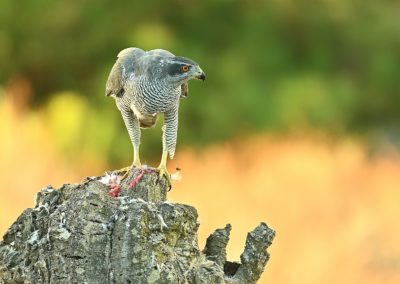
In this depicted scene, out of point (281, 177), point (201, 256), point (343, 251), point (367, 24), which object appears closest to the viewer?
point (201, 256)

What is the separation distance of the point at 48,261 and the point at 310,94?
6.67 meters

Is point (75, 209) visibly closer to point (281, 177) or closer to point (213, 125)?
point (281, 177)

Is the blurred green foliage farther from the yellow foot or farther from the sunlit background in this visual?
the yellow foot

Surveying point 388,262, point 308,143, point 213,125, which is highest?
point 213,125

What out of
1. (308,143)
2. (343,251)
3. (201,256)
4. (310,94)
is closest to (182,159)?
(308,143)

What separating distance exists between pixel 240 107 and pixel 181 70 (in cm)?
613

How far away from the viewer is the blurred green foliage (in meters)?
8.16

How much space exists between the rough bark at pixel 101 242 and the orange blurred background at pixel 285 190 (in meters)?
A: 2.67

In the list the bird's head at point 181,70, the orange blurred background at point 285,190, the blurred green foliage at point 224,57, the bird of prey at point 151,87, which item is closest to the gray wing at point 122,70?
the bird of prey at point 151,87

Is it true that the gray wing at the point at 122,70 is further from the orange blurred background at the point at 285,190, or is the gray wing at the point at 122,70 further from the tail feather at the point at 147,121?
the orange blurred background at the point at 285,190

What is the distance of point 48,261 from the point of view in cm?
170

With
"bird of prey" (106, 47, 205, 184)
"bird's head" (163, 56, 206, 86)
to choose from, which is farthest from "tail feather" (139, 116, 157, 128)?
"bird's head" (163, 56, 206, 86)

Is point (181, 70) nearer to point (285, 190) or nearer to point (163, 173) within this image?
point (163, 173)

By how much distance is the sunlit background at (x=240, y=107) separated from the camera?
581cm
